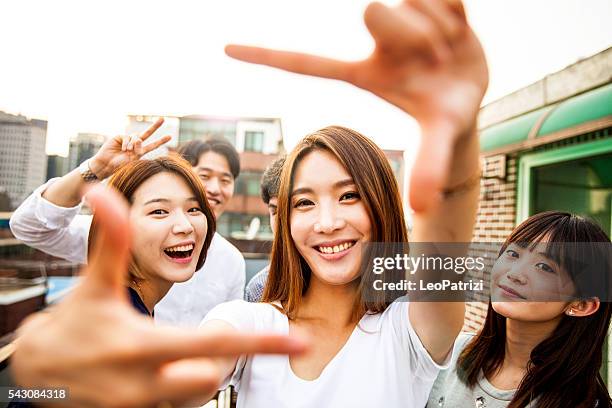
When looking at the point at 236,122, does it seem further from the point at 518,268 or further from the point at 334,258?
the point at 518,268

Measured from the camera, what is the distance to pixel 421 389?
862 mm

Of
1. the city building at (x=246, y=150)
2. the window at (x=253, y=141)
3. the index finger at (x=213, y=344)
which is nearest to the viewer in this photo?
the index finger at (x=213, y=344)

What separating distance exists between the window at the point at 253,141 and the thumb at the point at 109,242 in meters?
1.11

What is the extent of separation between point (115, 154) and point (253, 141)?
0.53 metres

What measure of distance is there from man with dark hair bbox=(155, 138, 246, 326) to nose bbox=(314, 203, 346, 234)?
1.58 ft

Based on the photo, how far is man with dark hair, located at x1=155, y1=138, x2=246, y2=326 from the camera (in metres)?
1.28

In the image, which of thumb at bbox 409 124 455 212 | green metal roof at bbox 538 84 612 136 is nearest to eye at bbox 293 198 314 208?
thumb at bbox 409 124 455 212

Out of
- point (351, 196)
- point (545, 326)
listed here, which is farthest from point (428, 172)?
point (545, 326)

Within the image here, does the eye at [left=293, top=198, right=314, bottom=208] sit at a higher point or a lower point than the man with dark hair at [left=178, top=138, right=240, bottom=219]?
lower

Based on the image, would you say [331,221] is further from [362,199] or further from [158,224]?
[158,224]

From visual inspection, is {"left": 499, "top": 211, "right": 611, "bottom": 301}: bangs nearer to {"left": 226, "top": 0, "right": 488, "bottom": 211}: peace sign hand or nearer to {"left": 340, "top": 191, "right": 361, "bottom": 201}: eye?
{"left": 340, "top": 191, "right": 361, "bottom": 201}: eye


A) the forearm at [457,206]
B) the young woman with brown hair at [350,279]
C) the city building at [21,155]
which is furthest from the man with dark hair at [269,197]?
the forearm at [457,206]

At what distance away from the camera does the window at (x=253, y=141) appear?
1492 millimetres

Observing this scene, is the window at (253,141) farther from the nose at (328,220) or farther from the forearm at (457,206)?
the forearm at (457,206)
